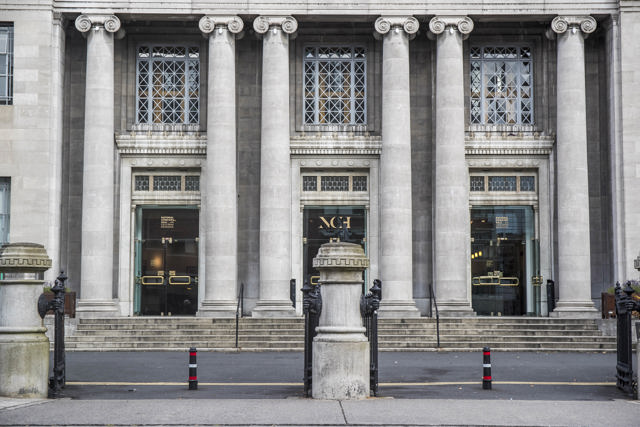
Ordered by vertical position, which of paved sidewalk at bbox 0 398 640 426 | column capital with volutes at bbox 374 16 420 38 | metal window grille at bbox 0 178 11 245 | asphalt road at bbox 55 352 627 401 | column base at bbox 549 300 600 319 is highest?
column capital with volutes at bbox 374 16 420 38

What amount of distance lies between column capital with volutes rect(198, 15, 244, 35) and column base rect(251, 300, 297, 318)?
8713 mm

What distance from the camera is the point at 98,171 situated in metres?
28.5

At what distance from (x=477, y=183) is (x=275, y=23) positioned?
8.66 metres

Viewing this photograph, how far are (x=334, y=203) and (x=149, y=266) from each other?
260 inches

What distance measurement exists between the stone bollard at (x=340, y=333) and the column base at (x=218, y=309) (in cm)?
1395

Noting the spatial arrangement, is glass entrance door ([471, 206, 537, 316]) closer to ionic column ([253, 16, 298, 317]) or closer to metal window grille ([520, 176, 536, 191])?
metal window grille ([520, 176, 536, 191])

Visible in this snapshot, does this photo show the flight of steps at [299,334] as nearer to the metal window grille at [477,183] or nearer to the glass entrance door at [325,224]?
the glass entrance door at [325,224]

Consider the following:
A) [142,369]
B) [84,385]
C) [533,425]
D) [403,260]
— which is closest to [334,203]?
[403,260]

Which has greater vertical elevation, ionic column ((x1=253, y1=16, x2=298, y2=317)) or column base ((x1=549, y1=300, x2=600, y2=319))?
ionic column ((x1=253, y1=16, x2=298, y2=317))

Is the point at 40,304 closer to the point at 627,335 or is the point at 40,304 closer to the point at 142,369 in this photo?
the point at 142,369

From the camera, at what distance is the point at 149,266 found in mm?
30500

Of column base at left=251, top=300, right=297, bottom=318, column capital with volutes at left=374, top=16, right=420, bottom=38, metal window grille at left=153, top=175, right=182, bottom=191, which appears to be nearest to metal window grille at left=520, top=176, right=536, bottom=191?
column capital with volutes at left=374, top=16, right=420, bottom=38

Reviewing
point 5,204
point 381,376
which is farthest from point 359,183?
point 381,376

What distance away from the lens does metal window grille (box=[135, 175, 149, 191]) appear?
99.9ft
